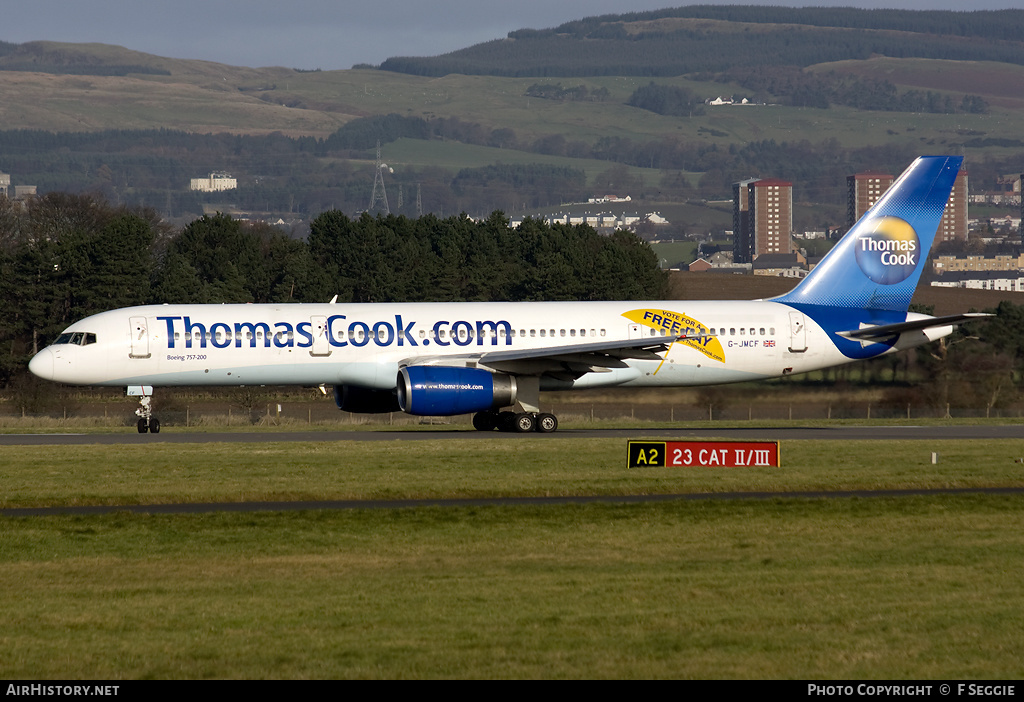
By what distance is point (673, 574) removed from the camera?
52.4ft

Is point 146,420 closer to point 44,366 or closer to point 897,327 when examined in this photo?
point 44,366

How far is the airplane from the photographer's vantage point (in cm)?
3844

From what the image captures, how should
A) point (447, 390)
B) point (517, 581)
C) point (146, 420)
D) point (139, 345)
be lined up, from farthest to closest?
point (146, 420) → point (139, 345) → point (447, 390) → point (517, 581)

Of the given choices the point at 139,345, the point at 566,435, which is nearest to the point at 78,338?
the point at 139,345

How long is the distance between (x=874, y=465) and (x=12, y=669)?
789 inches

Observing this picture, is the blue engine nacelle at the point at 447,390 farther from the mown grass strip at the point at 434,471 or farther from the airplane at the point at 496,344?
the mown grass strip at the point at 434,471

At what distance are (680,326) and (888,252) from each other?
7674mm

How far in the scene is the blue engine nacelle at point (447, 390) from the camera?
36.2m

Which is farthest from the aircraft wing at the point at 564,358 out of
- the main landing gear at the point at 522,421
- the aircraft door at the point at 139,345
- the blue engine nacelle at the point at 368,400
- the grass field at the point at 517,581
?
the grass field at the point at 517,581

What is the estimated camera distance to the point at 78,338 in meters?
39.1

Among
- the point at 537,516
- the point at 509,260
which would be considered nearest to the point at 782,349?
the point at 537,516

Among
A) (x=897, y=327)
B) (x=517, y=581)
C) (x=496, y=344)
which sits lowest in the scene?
(x=517, y=581)

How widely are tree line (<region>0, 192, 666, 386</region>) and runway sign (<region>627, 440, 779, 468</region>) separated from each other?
51.0 m
